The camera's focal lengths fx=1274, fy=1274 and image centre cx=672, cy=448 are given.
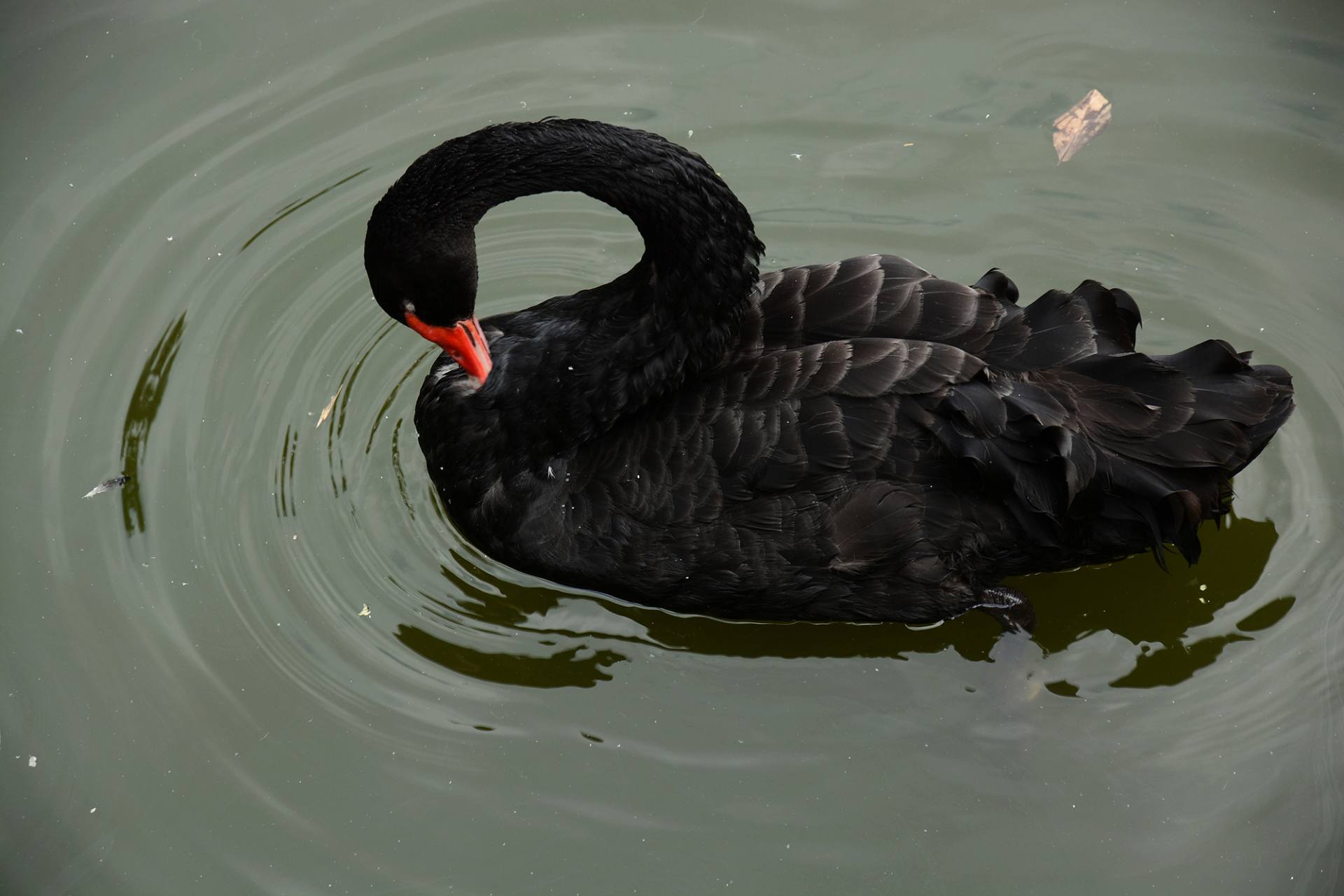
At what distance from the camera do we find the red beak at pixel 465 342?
523 centimetres

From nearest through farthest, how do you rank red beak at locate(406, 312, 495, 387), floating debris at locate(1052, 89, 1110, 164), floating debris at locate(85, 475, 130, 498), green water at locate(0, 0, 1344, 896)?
green water at locate(0, 0, 1344, 896)
red beak at locate(406, 312, 495, 387)
floating debris at locate(85, 475, 130, 498)
floating debris at locate(1052, 89, 1110, 164)

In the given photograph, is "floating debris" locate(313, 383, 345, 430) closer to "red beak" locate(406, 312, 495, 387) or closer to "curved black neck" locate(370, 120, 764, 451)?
"red beak" locate(406, 312, 495, 387)

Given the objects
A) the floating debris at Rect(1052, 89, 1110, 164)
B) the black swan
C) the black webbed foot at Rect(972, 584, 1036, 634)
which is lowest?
the black webbed foot at Rect(972, 584, 1036, 634)

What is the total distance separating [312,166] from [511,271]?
4.54ft

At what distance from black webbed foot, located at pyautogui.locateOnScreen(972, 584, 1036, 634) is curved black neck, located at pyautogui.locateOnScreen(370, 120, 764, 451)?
152cm

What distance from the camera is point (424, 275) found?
16.1ft

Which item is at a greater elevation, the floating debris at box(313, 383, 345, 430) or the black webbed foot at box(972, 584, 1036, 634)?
the floating debris at box(313, 383, 345, 430)

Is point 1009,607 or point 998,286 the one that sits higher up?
point 998,286

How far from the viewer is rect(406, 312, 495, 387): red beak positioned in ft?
17.2

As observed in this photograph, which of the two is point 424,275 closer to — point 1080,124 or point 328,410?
point 328,410

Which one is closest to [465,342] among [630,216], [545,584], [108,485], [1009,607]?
[630,216]

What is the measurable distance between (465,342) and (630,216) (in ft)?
2.94

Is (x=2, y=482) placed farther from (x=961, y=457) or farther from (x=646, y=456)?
(x=961, y=457)

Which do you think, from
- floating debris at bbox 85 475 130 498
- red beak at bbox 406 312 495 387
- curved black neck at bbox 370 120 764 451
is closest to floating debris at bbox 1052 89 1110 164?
curved black neck at bbox 370 120 764 451
